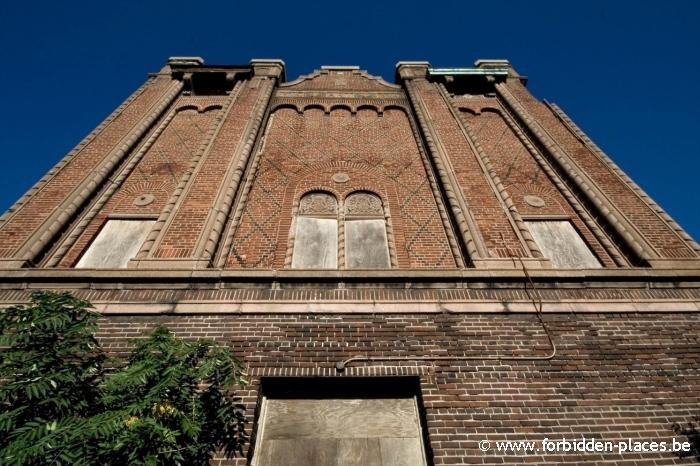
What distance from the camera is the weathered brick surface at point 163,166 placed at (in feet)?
25.7

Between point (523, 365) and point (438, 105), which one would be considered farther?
point (438, 105)

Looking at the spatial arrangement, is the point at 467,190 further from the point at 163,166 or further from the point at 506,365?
the point at 163,166

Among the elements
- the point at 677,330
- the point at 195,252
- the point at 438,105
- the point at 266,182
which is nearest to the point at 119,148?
the point at 266,182

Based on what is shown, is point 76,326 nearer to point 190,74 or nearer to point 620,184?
point 620,184

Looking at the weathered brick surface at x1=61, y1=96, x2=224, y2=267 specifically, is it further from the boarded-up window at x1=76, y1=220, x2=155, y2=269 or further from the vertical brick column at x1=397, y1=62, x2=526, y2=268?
the vertical brick column at x1=397, y1=62, x2=526, y2=268

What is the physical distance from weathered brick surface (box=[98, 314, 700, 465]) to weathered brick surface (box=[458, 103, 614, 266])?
230cm

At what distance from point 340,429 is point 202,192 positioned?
5.22 meters

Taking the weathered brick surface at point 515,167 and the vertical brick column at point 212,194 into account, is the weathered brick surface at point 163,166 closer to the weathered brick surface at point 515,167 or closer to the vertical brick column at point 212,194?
the vertical brick column at point 212,194

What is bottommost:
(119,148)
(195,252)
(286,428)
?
(286,428)

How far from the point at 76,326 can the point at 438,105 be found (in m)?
10.5

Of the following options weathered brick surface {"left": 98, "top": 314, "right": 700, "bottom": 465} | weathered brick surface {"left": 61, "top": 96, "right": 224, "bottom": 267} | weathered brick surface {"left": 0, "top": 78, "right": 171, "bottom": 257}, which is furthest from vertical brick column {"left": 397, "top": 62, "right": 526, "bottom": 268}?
weathered brick surface {"left": 0, "top": 78, "right": 171, "bottom": 257}

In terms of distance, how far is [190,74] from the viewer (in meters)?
13.1

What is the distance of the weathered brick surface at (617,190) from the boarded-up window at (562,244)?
0.95 meters

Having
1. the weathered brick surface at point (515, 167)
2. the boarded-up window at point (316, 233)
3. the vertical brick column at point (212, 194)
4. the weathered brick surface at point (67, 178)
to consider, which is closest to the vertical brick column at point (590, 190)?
the weathered brick surface at point (515, 167)
